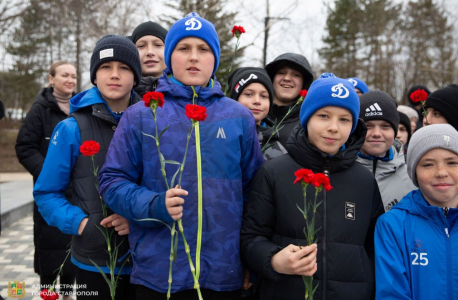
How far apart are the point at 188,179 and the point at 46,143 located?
121 inches

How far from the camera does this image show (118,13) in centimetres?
1928

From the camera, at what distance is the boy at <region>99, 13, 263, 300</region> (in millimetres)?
1938

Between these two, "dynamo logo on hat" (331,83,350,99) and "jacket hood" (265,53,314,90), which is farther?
"jacket hood" (265,53,314,90)

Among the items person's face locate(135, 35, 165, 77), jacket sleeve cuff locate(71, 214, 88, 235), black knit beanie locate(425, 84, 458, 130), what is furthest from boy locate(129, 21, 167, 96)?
black knit beanie locate(425, 84, 458, 130)

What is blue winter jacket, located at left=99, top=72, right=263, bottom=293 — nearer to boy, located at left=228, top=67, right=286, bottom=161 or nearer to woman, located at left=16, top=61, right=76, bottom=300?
boy, located at left=228, top=67, right=286, bottom=161

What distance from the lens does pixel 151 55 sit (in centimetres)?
339

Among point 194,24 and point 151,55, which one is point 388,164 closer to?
point 194,24

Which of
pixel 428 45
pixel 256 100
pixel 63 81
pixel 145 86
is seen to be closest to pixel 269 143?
pixel 256 100

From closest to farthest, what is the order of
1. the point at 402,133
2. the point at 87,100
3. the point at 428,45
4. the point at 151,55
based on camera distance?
the point at 87,100 → the point at 151,55 → the point at 402,133 → the point at 428,45

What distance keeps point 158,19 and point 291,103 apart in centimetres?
1181

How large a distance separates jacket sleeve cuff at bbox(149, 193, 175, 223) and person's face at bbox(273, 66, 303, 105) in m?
1.77

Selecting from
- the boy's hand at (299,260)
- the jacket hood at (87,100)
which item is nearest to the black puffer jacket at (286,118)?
the jacket hood at (87,100)

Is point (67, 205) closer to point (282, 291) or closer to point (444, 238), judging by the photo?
point (282, 291)

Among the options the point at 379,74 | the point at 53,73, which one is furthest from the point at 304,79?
the point at 379,74
